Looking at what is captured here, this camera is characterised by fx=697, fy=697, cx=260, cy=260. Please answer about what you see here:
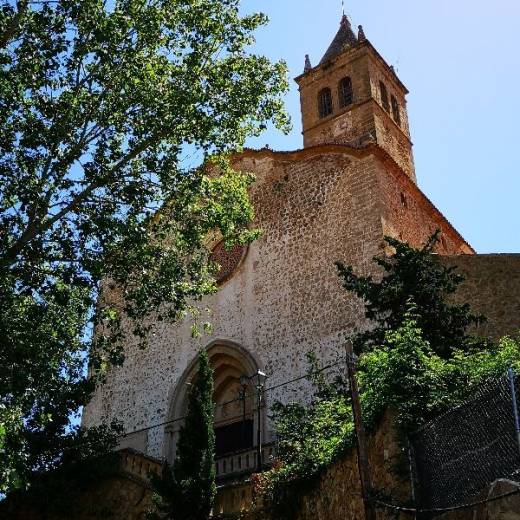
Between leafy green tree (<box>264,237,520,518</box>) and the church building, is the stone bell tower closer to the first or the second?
the church building

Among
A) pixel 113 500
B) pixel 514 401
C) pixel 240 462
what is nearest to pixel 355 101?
pixel 240 462

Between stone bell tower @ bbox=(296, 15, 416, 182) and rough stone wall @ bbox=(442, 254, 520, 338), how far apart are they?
294 inches

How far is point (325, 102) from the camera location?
24.5 m

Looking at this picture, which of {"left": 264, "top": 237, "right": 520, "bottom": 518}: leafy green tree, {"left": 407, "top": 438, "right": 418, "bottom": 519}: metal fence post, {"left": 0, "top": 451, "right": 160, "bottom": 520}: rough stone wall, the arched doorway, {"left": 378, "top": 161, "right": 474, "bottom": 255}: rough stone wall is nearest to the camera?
{"left": 407, "top": 438, "right": 418, "bottom": 519}: metal fence post

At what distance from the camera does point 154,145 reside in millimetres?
11805

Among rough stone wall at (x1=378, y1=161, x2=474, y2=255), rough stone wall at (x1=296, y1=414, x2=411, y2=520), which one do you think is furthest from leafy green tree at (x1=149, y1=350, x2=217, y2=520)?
rough stone wall at (x1=378, y1=161, x2=474, y2=255)

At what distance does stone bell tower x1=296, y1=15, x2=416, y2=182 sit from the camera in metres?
23.0

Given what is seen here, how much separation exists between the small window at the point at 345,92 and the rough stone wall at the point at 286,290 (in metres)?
4.72

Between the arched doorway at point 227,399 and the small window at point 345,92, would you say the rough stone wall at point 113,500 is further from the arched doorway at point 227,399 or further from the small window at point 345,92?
the small window at point 345,92

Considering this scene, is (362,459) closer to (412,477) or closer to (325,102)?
(412,477)

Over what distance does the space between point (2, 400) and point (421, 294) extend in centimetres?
719

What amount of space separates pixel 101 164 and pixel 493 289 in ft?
29.6

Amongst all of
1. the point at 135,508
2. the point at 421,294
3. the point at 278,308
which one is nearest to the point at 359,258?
the point at 278,308

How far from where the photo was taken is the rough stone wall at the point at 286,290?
17.2 meters
